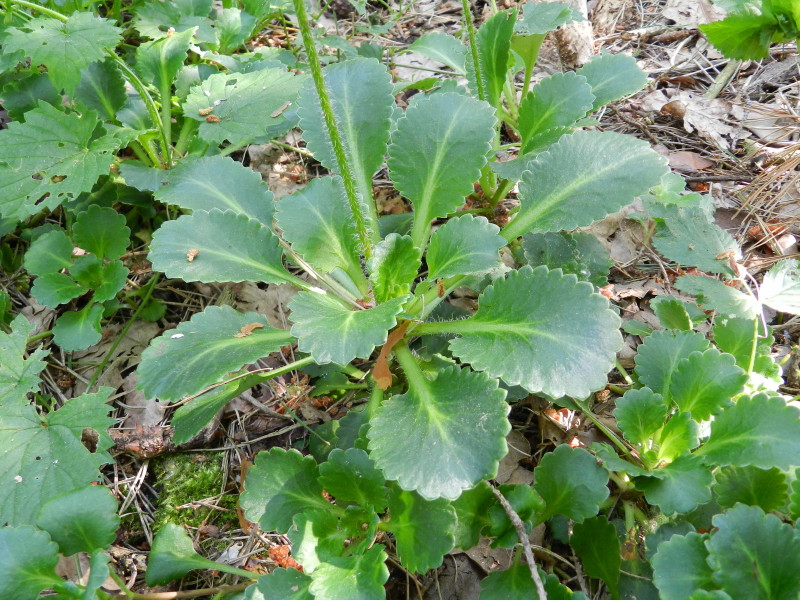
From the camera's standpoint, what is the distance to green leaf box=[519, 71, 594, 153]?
2.08m

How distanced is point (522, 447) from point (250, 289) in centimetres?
131

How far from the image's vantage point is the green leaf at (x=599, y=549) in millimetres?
1507

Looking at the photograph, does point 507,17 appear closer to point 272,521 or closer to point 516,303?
point 516,303

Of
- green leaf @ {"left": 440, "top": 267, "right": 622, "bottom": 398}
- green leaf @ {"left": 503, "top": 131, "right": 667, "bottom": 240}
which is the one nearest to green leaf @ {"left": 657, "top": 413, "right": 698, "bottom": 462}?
green leaf @ {"left": 440, "top": 267, "right": 622, "bottom": 398}

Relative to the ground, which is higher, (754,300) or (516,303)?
(516,303)

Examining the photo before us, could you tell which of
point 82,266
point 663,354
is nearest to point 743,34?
point 663,354

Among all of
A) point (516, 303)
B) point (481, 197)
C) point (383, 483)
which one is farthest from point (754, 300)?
point (383, 483)

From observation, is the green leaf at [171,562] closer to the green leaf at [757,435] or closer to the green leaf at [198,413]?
the green leaf at [198,413]

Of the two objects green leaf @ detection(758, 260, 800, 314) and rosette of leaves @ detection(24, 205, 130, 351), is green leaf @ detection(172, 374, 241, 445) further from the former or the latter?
green leaf @ detection(758, 260, 800, 314)

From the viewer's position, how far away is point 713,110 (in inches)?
114

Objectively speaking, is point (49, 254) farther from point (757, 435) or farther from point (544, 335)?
point (757, 435)

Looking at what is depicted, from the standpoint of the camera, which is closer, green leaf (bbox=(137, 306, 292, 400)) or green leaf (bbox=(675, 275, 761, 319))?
green leaf (bbox=(137, 306, 292, 400))

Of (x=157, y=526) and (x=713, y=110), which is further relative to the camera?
(x=713, y=110)

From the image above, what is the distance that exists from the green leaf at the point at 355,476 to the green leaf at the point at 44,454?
770 millimetres
